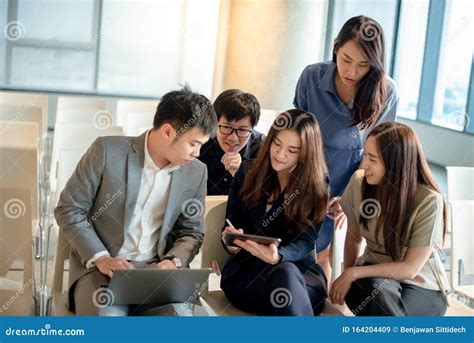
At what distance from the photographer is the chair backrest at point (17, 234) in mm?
2775

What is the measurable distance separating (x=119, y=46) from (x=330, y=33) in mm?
786

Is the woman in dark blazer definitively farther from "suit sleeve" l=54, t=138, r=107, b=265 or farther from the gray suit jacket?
"suit sleeve" l=54, t=138, r=107, b=265

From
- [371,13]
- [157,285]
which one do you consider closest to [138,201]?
[157,285]

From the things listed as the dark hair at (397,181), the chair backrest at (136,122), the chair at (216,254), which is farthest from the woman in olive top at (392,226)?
the chair backrest at (136,122)

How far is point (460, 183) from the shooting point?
3311 mm

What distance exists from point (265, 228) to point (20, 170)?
0.91 meters

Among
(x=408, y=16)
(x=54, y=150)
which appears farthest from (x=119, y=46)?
(x=408, y=16)

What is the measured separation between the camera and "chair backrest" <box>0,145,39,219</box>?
287 cm

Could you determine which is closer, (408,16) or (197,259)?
(197,259)

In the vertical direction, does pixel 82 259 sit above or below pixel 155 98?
below

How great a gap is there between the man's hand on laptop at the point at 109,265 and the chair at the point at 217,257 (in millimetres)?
356

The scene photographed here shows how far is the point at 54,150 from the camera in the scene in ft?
10.6

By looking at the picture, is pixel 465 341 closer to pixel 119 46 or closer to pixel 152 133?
pixel 152 133

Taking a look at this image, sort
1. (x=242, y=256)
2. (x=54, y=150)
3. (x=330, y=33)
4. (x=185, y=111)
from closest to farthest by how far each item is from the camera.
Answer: (x=185, y=111) → (x=242, y=256) → (x=330, y=33) → (x=54, y=150)
